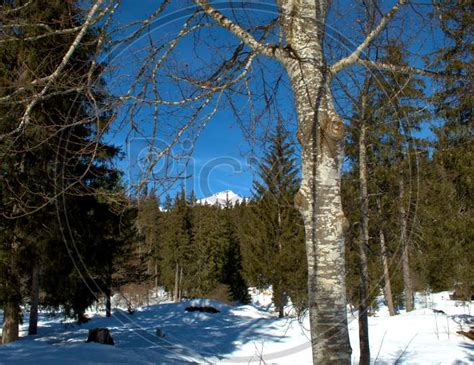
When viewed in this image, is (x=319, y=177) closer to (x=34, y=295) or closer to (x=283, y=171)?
(x=283, y=171)

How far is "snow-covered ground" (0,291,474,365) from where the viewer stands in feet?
19.6

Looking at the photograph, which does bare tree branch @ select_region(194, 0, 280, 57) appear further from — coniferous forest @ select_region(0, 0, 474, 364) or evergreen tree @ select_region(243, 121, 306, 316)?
evergreen tree @ select_region(243, 121, 306, 316)

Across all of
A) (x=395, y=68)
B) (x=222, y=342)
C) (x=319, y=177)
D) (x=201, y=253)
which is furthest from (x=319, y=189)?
(x=201, y=253)

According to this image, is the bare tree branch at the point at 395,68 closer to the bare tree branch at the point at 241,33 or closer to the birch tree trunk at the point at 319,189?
the birch tree trunk at the point at 319,189

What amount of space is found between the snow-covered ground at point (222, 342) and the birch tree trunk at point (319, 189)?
0.67 metres

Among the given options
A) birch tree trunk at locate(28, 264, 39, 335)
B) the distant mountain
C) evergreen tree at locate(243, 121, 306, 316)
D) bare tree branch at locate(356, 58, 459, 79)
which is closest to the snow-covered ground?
birch tree trunk at locate(28, 264, 39, 335)

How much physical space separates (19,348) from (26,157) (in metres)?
5.14

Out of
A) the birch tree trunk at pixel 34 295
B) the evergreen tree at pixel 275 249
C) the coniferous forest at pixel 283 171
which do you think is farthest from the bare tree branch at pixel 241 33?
the evergreen tree at pixel 275 249

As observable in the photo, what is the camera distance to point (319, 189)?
229 centimetres

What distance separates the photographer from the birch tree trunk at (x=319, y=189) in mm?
2215

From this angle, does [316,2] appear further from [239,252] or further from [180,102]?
[239,252]

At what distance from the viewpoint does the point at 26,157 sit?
971cm

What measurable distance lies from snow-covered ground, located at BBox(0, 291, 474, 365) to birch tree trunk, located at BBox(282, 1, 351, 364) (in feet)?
2.20

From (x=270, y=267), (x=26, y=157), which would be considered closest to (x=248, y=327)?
(x=270, y=267)
